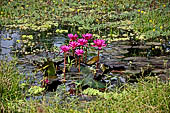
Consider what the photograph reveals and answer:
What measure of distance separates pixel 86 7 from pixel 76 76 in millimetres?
6102

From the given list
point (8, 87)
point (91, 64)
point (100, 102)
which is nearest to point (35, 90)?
point (8, 87)

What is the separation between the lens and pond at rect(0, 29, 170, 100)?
4516 mm

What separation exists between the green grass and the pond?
282 millimetres

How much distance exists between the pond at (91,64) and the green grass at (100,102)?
11.1 inches

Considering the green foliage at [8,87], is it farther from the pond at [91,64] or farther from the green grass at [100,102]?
the pond at [91,64]

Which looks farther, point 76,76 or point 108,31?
point 108,31

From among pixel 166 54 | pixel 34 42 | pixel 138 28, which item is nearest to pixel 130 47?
pixel 166 54

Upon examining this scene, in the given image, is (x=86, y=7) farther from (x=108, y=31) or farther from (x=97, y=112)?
(x=97, y=112)

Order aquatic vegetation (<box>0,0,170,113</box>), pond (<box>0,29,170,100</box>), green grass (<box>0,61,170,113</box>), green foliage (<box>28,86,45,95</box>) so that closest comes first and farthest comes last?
1. green grass (<box>0,61,170,113</box>)
2. aquatic vegetation (<box>0,0,170,113</box>)
3. green foliage (<box>28,86,45,95</box>)
4. pond (<box>0,29,170,100</box>)

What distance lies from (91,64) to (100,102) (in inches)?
53.8

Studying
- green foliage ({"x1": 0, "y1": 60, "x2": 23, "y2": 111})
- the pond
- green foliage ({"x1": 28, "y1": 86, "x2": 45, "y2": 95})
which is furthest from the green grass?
the pond

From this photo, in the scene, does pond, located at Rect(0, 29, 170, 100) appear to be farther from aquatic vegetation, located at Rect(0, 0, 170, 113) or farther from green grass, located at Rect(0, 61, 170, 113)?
green grass, located at Rect(0, 61, 170, 113)

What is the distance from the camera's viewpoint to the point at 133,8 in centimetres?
1015

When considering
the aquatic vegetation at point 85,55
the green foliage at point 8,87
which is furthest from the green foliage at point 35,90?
the green foliage at point 8,87
